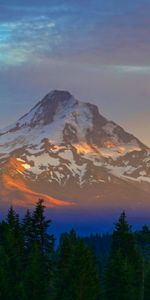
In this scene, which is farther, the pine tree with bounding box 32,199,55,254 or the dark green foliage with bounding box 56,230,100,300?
the pine tree with bounding box 32,199,55,254

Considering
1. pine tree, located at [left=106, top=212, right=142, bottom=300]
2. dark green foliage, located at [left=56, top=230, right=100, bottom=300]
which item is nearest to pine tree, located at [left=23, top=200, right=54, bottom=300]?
dark green foliage, located at [left=56, top=230, right=100, bottom=300]

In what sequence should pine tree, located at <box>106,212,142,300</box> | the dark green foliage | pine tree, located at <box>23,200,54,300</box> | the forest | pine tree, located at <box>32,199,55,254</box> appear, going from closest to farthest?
the dark green foliage < the forest < pine tree, located at <box>23,200,54,300</box> < pine tree, located at <box>106,212,142,300</box> < pine tree, located at <box>32,199,55,254</box>

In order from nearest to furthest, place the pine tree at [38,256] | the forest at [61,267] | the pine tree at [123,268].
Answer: the forest at [61,267] < the pine tree at [38,256] < the pine tree at [123,268]

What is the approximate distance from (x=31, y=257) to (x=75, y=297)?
702 cm

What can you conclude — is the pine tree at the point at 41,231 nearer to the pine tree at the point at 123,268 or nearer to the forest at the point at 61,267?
the forest at the point at 61,267

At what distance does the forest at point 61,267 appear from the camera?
84500 millimetres

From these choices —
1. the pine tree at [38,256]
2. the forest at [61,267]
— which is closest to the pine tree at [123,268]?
the forest at [61,267]

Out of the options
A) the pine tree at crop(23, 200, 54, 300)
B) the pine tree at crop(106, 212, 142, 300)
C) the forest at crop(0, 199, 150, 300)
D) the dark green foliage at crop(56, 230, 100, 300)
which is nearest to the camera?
the dark green foliage at crop(56, 230, 100, 300)

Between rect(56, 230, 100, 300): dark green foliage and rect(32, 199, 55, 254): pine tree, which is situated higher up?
rect(32, 199, 55, 254): pine tree

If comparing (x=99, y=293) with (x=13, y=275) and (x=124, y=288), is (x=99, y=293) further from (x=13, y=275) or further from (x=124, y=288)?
(x=13, y=275)

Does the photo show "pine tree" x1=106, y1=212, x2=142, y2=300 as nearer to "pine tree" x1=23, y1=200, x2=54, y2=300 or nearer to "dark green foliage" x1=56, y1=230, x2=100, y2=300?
"dark green foliage" x1=56, y1=230, x2=100, y2=300

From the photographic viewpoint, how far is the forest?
277ft

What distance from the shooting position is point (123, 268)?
88000 mm

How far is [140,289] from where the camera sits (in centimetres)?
9425
